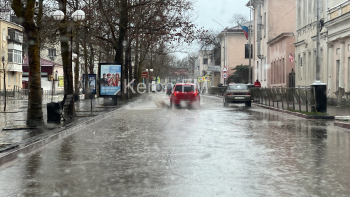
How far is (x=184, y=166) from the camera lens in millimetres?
8727

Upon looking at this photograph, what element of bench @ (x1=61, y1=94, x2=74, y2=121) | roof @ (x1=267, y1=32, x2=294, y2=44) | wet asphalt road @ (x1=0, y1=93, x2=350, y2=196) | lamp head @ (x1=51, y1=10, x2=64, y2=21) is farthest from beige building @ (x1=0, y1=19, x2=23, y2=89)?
wet asphalt road @ (x1=0, y1=93, x2=350, y2=196)

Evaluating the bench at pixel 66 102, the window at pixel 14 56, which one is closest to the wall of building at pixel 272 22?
the window at pixel 14 56

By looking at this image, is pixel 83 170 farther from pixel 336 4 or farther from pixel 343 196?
pixel 336 4

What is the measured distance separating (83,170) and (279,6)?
50037 mm

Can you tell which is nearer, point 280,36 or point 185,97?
point 185,97

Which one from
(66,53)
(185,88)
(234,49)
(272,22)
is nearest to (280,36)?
(272,22)

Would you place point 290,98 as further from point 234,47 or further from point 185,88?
point 234,47

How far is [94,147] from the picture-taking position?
454 inches

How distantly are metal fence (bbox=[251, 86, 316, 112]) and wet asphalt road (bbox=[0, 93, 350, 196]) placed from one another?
29.7 feet

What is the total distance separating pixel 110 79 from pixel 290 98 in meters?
10.7

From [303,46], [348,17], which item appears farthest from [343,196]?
[303,46]

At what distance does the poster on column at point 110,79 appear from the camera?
29891mm

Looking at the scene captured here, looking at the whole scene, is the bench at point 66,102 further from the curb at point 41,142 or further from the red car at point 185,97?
the red car at point 185,97

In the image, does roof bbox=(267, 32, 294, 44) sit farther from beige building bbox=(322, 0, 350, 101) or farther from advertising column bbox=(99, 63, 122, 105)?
advertising column bbox=(99, 63, 122, 105)
